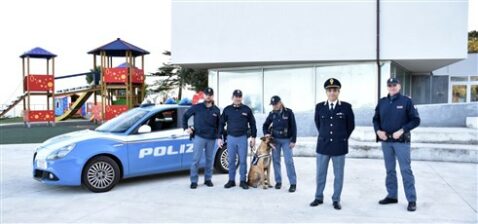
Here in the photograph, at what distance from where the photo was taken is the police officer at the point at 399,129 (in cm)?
561

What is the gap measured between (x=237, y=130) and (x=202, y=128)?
2.03ft

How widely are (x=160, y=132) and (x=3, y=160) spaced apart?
5549mm

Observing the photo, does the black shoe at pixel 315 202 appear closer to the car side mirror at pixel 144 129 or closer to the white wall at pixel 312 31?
the car side mirror at pixel 144 129

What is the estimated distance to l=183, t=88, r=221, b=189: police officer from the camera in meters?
7.20

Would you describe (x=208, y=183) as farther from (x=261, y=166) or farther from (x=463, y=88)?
(x=463, y=88)

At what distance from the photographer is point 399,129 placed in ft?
18.5

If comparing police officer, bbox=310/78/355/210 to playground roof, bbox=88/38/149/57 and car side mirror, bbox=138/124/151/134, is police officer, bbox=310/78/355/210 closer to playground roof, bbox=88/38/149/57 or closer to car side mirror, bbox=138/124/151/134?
car side mirror, bbox=138/124/151/134

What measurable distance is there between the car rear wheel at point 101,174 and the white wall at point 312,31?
9.43m

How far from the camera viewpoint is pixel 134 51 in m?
25.9

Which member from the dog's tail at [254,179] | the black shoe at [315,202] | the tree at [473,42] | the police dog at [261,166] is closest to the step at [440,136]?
the police dog at [261,166]

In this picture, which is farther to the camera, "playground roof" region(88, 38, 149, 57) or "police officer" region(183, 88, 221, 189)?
"playground roof" region(88, 38, 149, 57)

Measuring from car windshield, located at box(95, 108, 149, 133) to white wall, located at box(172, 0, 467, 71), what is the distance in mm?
8270

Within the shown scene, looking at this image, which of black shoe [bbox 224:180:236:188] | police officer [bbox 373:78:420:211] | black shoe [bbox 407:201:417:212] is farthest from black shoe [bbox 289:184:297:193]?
black shoe [bbox 407:201:417:212]

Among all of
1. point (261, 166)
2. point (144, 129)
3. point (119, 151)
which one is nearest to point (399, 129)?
point (261, 166)
